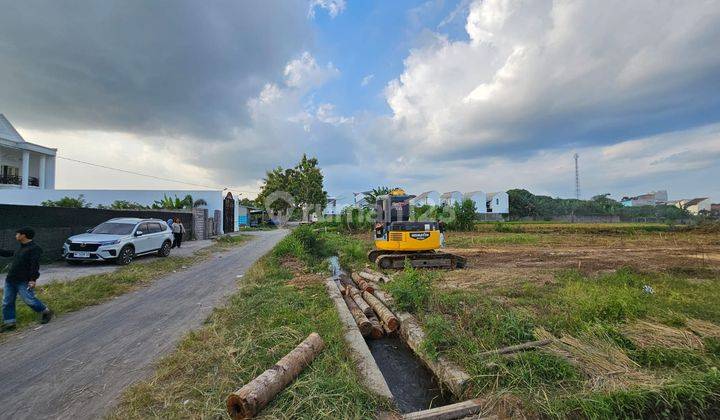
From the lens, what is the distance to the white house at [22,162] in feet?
86.4

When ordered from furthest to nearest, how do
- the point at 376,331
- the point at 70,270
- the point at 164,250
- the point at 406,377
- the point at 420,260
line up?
the point at 164,250 < the point at 420,260 < the point at 70,270 < the point at 376,331 < the point at 406,377

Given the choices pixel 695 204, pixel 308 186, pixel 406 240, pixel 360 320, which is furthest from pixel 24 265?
pixel 695 204

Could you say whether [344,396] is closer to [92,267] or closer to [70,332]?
[70,332]

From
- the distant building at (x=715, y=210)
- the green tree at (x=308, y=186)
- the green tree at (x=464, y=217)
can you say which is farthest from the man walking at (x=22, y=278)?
the distant building at (x=715, y=210)

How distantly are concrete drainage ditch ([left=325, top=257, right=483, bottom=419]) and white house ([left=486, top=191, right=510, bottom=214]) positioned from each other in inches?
2654

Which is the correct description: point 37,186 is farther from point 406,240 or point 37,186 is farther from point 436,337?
point 436,337

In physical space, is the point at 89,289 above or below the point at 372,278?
above

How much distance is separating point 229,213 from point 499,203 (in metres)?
53.2

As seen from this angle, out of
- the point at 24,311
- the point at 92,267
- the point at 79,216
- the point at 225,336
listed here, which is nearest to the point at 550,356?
the point at 225,336

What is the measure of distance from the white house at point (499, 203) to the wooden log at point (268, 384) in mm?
69435

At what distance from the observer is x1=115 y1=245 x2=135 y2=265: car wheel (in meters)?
11.9

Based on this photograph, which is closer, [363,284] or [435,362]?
[435,362]

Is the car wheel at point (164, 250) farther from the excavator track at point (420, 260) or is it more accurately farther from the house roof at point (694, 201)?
the house roof at point (694, 201)

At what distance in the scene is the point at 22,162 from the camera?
27812mm
